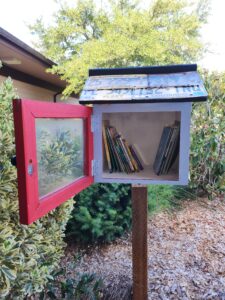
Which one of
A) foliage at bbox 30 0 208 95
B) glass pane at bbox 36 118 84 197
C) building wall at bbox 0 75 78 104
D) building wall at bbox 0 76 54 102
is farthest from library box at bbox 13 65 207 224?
foliage at bbox 30 0 208 95

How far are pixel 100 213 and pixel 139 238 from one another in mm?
1042

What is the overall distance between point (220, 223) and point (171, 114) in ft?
7.10

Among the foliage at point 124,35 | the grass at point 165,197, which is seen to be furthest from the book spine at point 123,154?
the foliage at point 124,35

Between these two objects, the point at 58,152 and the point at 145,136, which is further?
the point at 145,136

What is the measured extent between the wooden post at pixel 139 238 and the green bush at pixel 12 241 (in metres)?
0.63

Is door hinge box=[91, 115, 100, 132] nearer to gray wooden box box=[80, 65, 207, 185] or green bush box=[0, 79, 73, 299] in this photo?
gray wooden box box=[80, 65, 207, 185]

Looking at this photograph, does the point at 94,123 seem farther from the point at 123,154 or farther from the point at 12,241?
the point at 12,241

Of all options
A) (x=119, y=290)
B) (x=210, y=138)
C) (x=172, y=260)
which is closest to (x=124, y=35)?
(x=210, y=138)

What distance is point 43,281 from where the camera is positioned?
1.80 m

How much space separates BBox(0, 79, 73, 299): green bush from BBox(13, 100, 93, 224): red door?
1.28 ft

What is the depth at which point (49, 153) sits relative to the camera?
1.15 m

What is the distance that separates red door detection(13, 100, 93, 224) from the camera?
949 mm

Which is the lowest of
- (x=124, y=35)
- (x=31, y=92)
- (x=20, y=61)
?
(x=31, y=92)

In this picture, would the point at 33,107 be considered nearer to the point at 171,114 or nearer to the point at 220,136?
the point at 171,114
